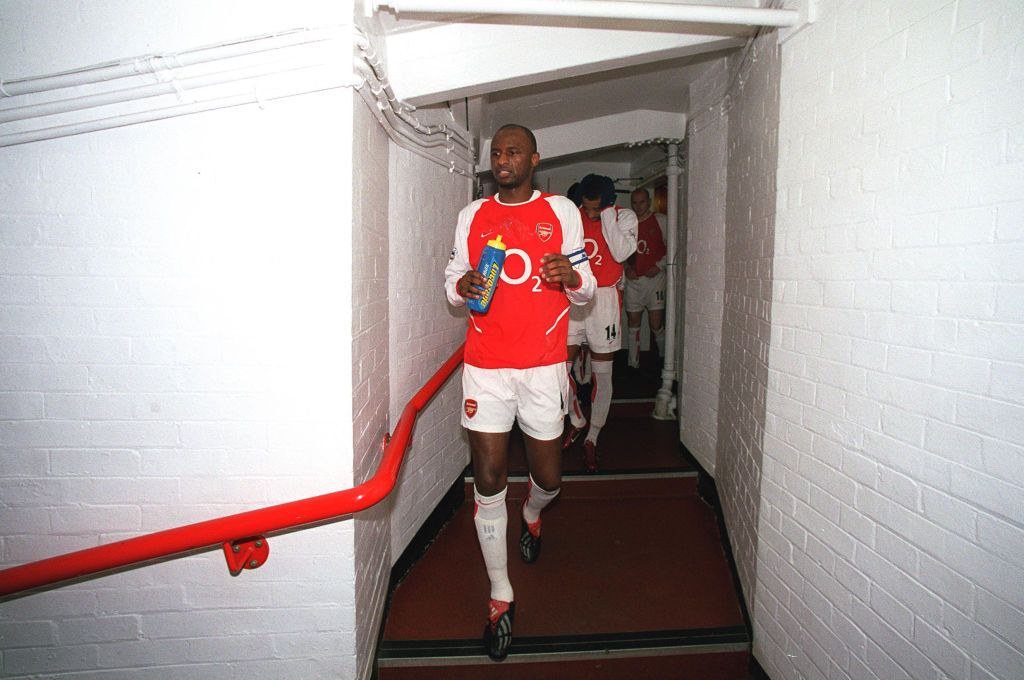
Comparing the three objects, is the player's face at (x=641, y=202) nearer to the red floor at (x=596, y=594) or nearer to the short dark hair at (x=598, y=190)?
the short dark hair at (x=598, y=190)

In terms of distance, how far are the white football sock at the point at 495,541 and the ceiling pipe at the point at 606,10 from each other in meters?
1.68

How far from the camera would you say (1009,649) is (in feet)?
3.72

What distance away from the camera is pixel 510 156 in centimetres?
210

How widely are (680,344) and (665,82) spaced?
1.69 meters

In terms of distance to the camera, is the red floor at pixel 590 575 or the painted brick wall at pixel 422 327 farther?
the painted brick wall at pixel 422 327

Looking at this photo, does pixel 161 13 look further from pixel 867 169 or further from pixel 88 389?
pixel 867 169

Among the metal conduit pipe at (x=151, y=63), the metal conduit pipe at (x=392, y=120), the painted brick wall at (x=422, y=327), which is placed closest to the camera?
the metal conduit pipe at (x=151, y=63)

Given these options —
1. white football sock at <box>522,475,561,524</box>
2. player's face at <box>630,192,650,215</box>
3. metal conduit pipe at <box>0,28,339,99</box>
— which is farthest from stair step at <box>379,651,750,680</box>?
player's face at <box>630,192,650,215</box>

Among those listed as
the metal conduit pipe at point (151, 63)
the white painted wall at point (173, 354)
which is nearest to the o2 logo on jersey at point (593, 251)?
the white painted wall at point (173, 354)

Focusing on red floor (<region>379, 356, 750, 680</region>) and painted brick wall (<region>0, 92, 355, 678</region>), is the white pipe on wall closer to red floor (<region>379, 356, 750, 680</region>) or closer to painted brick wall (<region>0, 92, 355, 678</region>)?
painted brick wall (<region>0, 92, 355, 678</region>)

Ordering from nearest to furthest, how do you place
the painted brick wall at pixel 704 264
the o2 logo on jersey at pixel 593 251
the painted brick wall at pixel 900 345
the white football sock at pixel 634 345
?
the painted brick wall at pixel 900 345 < the painted brick wall at pixel 704 264 < the o2 logo on jersey at pixel 593 251 < the white football sock at pixel 634 345

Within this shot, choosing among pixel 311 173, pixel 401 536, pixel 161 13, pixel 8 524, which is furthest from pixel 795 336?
pixel 8 524

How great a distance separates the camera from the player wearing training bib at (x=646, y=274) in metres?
5.00

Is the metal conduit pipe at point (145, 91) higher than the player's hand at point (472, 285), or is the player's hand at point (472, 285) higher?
the metal conduit pipe at point (145, 91)
